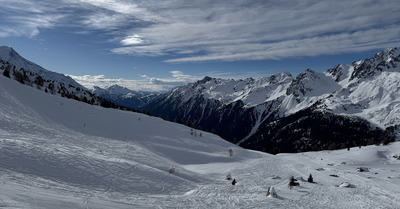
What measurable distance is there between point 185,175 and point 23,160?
11989 mm

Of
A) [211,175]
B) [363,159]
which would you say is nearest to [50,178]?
[211,175]

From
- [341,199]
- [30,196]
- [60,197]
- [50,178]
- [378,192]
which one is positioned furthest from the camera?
[378,192]

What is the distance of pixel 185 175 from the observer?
20.2 meters

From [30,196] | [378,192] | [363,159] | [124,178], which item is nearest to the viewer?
[30,196]

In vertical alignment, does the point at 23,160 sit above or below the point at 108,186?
above

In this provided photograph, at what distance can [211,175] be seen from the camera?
22.8 m

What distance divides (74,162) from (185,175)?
30.1 ft

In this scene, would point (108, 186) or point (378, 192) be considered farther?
point (378, 192)

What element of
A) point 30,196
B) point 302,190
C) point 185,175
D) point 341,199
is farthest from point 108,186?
point 341,199

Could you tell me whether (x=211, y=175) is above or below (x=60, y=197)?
below

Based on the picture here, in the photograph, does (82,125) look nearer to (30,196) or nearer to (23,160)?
(23,160)

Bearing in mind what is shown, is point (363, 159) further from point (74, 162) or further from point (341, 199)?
point (74, 162)

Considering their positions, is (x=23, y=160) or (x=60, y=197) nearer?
(x=60, y=197)

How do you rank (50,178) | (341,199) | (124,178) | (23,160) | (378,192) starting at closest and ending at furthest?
(50,178) < (23,160) < (124,178) < (341,199) < (378,192)
